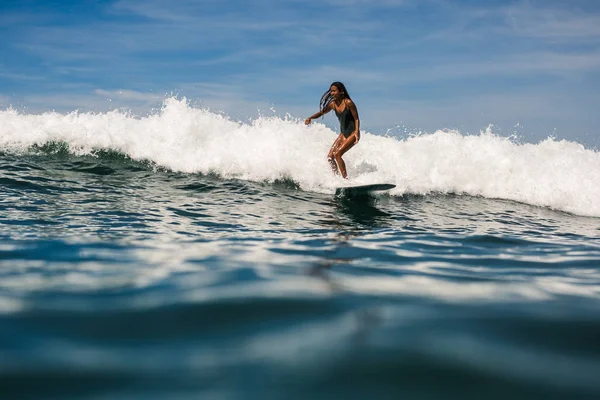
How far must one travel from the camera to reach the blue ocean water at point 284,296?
6.12ft

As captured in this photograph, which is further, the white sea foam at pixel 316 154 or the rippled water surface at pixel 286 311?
the white sea foam at pixel 316 154

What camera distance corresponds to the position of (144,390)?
1.74 m

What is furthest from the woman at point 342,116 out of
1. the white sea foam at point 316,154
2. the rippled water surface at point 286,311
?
the rippled water surface at point 286,311

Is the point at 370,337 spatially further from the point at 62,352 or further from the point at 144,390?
the point at 62,352

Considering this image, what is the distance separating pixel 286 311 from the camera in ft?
8.79

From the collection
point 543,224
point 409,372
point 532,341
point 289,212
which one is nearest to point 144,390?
point 409,372

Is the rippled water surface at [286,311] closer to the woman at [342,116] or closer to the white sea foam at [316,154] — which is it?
the woman at [342,116]

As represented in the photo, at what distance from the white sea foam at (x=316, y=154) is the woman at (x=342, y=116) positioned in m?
0.94

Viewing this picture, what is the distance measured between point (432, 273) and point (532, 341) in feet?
5.32

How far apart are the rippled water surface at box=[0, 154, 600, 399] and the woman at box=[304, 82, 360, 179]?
12.9ft

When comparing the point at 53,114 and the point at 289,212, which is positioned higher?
the point at 53,114

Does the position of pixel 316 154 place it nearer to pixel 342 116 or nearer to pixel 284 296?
pixel 342 116

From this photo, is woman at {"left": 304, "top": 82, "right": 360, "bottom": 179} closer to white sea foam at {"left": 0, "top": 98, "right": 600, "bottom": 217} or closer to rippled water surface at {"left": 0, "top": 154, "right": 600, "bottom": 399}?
white sea foam at {"left": 0, "top": 98, "right": 600, "bottom": 217}

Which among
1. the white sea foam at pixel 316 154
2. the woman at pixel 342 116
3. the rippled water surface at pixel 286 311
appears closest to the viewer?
the rippled water surface at pixel 286 311
